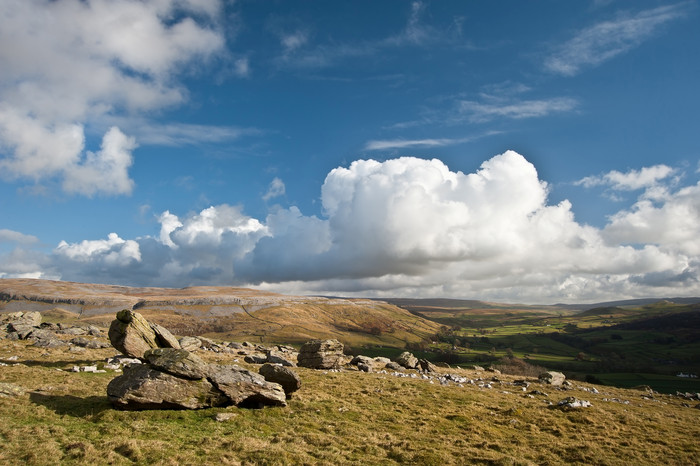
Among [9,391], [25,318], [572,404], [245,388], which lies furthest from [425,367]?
[25,318]

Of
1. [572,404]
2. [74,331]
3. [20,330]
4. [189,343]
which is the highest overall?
[20,330]

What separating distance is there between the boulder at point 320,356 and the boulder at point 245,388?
22.7 meters

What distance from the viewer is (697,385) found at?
103 m

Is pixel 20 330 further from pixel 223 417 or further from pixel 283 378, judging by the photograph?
pixel 223 417

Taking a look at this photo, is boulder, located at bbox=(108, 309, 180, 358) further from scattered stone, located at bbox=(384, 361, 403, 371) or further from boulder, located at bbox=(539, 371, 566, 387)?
boulder, located at bbox=(539, 371, 566, 387)

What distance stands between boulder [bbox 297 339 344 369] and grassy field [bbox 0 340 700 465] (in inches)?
507

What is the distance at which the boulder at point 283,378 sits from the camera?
32.3 metres

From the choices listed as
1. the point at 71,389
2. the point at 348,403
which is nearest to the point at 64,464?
the point at 71,389

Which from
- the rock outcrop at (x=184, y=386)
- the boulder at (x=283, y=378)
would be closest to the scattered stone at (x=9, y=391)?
the rock outcrop at (x=184, y=386)

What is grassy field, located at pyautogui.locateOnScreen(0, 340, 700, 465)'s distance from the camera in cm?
1975

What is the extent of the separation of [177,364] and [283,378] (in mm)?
9482

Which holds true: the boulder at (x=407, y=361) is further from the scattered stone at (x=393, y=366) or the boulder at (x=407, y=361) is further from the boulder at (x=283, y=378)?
the boulder at (x=283, y=378)

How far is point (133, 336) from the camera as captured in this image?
3869 centimetres

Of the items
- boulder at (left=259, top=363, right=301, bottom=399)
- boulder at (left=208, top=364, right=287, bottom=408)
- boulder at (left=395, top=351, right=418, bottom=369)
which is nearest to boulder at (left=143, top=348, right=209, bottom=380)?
boulder at (left=208, top=364, right=287, bottom=408)
